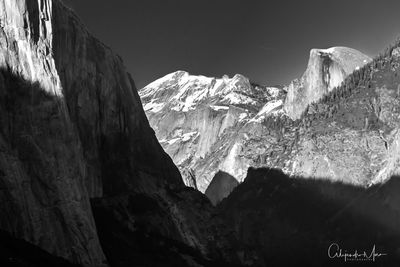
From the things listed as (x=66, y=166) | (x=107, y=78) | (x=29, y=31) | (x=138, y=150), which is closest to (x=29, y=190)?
(x=66, y=166)

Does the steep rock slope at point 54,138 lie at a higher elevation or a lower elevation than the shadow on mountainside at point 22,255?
higher

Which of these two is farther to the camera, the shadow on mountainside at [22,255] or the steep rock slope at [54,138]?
the steep rock slope at [54,138]

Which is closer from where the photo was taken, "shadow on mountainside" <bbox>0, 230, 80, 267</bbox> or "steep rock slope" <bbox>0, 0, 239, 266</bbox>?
"shadow on mountainside" <bbox>0, 230, 80, 267</bbox>

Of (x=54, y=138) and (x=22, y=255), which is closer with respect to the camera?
(x=22, y=255)

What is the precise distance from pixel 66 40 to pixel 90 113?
19.3 metres

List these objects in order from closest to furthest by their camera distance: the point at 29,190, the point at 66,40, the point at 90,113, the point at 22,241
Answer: the point at 22,241, the point at 29,190, the point at 66,40, the point at 90,113

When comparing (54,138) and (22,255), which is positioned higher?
(54,138)

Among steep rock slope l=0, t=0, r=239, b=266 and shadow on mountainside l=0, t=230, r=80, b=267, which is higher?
steep rock slope l=0, t=0, r=239, b=266

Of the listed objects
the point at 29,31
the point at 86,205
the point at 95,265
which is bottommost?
the point at 95,265

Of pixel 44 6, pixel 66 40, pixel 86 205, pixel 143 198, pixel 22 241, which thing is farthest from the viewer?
pixel 143 198

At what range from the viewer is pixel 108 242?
160m

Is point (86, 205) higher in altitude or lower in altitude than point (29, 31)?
lower

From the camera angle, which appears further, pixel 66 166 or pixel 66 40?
pixel 66 40

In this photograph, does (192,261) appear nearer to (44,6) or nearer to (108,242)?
(108,242)
